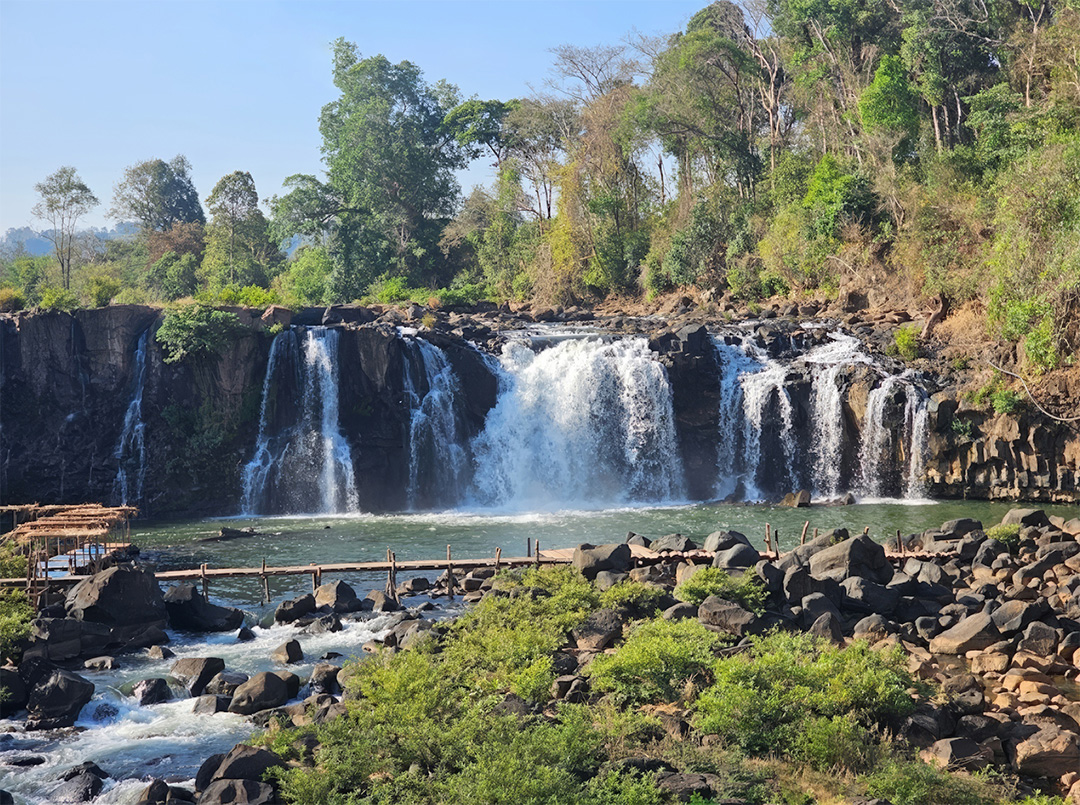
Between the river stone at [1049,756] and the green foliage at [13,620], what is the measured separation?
42.5 feet

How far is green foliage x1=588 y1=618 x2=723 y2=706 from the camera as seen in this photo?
11.0 meters

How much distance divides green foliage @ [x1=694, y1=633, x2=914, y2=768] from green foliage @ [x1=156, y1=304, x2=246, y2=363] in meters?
23.7

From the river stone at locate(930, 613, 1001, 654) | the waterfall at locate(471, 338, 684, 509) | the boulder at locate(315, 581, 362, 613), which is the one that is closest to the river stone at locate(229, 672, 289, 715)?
the boulder at locate(315, 581, 362, 613)

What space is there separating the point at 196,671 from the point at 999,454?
21.7 meters

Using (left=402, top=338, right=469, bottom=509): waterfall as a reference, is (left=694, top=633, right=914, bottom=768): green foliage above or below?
below

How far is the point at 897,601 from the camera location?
49.0 ft

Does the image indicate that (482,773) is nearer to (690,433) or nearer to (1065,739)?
(1065,739)

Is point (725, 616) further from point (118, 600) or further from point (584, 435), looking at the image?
point (584, 435)

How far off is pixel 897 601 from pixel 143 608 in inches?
476

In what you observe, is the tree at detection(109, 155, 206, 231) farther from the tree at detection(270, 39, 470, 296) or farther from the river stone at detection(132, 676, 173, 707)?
the river stone at detection(132, 676, 173, 707)

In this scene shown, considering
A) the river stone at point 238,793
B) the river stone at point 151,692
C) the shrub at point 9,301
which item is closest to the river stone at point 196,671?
the river stone at point 151,692

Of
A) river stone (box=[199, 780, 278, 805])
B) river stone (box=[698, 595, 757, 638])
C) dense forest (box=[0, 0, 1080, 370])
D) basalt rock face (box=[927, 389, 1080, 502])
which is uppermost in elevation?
dense forest (box=[0, 0, 1080, 370])

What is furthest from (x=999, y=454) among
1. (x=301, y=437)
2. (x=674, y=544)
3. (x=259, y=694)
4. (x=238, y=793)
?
(x=238, y=793)

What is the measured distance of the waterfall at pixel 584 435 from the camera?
30.3m
